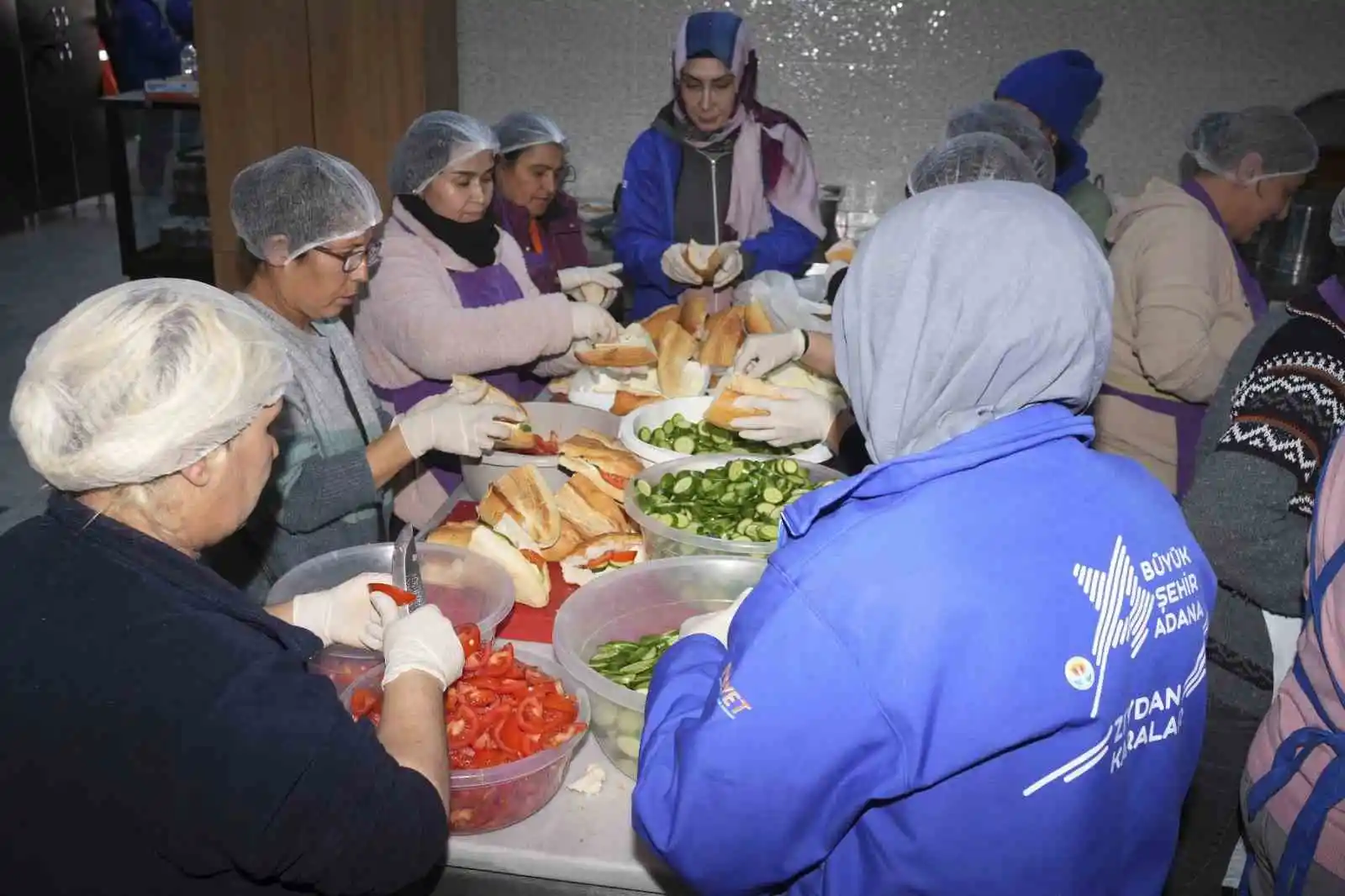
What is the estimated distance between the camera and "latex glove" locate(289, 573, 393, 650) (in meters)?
1.92

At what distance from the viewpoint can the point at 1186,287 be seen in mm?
3184

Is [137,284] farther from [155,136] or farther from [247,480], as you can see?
[155,136]

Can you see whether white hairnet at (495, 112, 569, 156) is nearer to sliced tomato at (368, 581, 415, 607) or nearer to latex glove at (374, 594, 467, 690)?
sliced tomato at (368, 581, 415, 607)

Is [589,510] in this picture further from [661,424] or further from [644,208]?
[644,208]

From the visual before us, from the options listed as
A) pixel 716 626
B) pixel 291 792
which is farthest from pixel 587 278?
pixel 291 792

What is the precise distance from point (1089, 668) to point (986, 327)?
415mm

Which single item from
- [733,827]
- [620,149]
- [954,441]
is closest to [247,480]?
[733,827]

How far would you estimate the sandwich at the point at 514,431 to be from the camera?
8.96 feet

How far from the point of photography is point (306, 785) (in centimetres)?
126

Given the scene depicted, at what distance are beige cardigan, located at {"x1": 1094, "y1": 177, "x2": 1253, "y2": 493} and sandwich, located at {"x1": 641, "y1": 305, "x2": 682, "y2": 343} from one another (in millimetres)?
1486

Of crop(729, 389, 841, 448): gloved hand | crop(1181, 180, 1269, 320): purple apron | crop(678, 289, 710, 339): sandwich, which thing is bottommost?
crop(678, 289, 710, 339): sandwich

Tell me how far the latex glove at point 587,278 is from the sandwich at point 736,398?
4.85ft

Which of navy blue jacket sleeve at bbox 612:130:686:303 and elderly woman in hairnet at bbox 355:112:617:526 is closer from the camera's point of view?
elderly woman in hairnet at bbox 355:112:617:526

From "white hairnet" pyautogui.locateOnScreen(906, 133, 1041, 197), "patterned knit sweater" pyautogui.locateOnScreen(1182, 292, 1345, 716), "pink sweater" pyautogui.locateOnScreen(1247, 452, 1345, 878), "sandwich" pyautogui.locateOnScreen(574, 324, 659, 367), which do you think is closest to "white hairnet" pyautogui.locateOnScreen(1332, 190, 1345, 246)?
"patterned knit sweater" pyautogui.locateOnScreen(1182, 292, 1345, 716)
